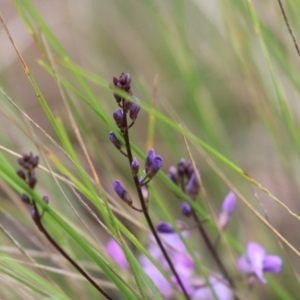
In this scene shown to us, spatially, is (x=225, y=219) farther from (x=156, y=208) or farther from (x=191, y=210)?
(x=156, y=208)

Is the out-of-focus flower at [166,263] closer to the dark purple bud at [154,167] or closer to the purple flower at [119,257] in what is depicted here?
the purple flower at [119,257]

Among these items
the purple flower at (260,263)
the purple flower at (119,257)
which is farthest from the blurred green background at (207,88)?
the purple flower at (119,257)

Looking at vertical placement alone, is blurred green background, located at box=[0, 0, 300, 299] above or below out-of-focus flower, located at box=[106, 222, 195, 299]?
above

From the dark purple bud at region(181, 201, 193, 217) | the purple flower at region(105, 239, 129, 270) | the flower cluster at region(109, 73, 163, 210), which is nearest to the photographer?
the flower cluster at region(109, 73, 163, 210)

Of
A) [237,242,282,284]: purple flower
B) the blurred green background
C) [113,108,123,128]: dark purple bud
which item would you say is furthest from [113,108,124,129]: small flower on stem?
[237,242,282,284]: purple flower

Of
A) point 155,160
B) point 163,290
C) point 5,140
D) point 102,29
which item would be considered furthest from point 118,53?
point 155,160

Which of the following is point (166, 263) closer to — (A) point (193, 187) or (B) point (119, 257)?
(B) point (119, 257)

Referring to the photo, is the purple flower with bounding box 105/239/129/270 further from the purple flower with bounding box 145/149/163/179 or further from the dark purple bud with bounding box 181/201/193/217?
the purple flower with bounding box 145/149/163/179

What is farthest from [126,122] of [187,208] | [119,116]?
[187,208]
